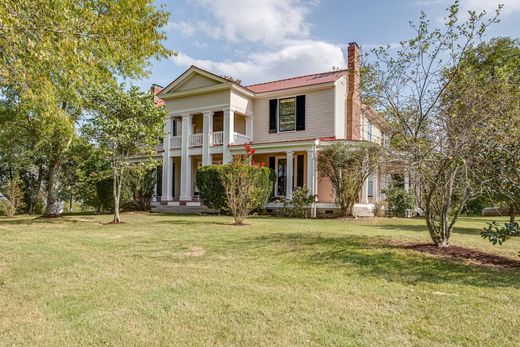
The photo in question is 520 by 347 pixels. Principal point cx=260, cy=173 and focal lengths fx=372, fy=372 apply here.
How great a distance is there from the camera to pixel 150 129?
13672 millimetres

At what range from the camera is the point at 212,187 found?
17016 millimetres

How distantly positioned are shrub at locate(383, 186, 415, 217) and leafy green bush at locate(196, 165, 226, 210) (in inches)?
303

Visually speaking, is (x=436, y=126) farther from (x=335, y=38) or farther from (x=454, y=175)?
(x=335, y=38)

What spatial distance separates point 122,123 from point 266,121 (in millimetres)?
9663

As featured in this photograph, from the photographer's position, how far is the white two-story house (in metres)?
19.0

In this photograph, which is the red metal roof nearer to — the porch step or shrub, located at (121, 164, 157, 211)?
the porch step

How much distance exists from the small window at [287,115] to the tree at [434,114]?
11685mm

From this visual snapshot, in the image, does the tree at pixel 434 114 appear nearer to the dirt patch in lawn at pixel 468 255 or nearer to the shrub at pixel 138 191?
the dirt patch in lawn at pixel 468 255

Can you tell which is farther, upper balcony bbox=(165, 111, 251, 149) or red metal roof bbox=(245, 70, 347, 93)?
upper balcony bbox=(165, 111, 251, 149)

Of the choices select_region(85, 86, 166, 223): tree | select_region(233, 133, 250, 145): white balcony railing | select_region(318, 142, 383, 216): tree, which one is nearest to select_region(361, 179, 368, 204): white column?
select_region(318, 142, 383, 216): tree

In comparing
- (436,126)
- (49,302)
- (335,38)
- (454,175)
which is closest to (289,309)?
(49,302)

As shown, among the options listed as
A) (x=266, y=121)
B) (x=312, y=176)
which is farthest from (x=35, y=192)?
(x=312, y=176)

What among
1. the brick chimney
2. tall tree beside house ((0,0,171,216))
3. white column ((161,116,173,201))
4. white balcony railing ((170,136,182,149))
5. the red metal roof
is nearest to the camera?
tall tree beside house ((0,0,171,216))

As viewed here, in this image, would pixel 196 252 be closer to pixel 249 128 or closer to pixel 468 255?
pixel 468 255
